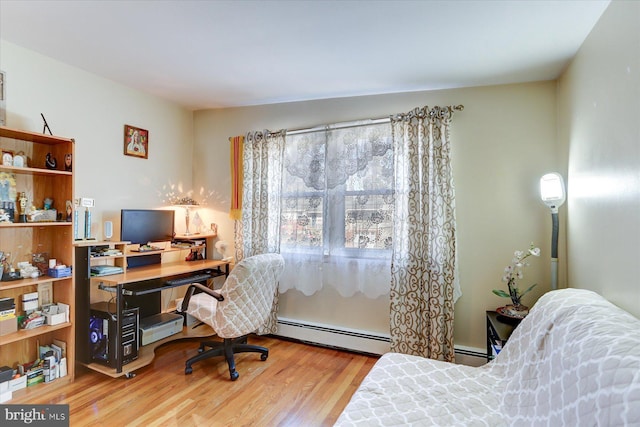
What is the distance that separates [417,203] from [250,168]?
5.81ft

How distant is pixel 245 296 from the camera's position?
2.41 m

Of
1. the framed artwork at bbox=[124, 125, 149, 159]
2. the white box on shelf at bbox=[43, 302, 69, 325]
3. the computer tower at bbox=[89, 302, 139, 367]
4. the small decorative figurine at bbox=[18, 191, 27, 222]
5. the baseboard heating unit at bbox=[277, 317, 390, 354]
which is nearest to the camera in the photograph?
the small decorative figurine at bbox=[18, 191, 27, 222]

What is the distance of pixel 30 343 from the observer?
232cm

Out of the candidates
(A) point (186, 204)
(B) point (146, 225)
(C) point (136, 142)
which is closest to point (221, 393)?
(B) point (146, 225)

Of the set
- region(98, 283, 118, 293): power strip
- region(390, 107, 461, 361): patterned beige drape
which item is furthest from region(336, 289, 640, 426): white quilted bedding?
region(98, 283, 118, 293): power strip

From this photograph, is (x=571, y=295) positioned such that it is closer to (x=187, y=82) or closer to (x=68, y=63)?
(x=187, y=82)

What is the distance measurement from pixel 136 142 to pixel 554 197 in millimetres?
3634

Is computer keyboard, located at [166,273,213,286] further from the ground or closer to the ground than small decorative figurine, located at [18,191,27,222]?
closer to the ground

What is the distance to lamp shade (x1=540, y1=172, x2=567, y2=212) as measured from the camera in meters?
2.10

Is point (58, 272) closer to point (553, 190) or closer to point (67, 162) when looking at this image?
point (67, 162)

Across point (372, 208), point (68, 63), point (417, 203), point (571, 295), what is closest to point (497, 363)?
point (571, 295)

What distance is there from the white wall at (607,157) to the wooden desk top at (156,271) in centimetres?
299

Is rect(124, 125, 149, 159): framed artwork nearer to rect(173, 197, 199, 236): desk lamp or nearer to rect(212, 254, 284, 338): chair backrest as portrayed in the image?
rect(173, 197, 199, 236): desk lamp

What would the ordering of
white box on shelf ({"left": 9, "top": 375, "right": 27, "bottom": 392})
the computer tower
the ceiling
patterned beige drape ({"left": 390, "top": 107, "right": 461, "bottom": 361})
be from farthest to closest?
1. patterned beige drape ({"left": 390, "top": 107, "right": 461, "bottom": 361})
2. the computer tower
3. white box on shelf ({"left": 9, "top": 375, "right": 27, "bottom": 392})
4. the ceiling
